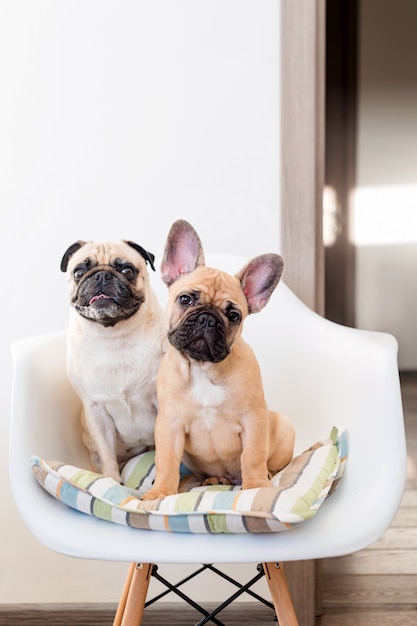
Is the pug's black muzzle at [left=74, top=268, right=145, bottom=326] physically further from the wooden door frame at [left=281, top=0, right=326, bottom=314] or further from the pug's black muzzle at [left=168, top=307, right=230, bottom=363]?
the wooden door frame at [left=281, top=0, right=326, bottom=314]

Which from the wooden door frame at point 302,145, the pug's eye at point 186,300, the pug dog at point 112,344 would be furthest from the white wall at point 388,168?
the pug's eye at point 186,300

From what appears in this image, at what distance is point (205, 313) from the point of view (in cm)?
96

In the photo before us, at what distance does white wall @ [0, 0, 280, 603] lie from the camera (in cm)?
146

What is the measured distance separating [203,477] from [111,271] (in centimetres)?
33

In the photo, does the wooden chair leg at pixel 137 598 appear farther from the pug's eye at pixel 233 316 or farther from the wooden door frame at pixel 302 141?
the wooden door frame at pixel 302 141

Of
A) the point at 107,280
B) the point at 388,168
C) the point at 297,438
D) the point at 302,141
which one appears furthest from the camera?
the point at 388,168

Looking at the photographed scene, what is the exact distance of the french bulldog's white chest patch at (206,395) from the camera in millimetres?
1010

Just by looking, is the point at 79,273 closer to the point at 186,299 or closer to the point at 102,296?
the point at 102,296

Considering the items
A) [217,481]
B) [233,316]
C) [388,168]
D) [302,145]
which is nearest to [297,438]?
[217,481]

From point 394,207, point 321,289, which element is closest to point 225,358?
point 321,289

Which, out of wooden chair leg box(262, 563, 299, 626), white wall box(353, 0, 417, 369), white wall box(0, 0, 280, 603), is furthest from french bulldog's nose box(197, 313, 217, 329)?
white wall box(353, 0, 417, 369)

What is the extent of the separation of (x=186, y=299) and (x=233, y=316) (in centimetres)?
7

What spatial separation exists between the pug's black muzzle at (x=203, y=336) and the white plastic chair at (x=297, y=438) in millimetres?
224

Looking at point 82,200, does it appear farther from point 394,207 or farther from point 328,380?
point 394,207
